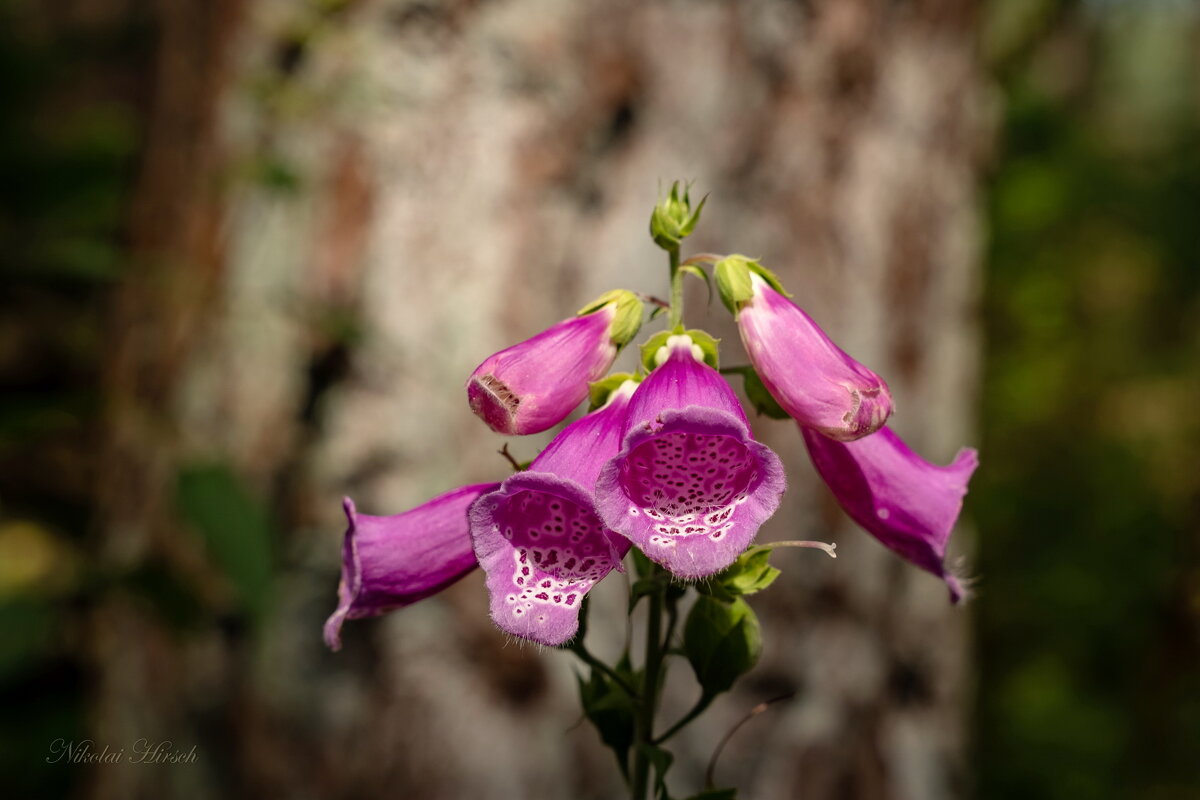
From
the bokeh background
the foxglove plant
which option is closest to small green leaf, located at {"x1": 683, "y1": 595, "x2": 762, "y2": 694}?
the foxglove plant

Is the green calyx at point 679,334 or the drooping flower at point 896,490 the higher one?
the green calyx at point 679,334

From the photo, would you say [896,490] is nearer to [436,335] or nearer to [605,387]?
[605,387]

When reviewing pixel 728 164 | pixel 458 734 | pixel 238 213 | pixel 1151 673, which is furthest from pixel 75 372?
pixel 1151 673

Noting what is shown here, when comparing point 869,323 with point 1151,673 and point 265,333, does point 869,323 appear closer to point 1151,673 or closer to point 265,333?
point 265,333

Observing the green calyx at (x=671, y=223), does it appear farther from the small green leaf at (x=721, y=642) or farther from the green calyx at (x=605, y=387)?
the small green leaf at (x=721, y=642)

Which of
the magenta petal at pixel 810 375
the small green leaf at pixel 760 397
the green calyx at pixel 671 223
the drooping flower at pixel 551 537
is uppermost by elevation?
the green calyx at pixel 671 223

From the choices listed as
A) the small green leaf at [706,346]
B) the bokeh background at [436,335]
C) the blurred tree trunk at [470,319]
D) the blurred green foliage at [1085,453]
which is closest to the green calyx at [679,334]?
the small green leaf at [706,346]
